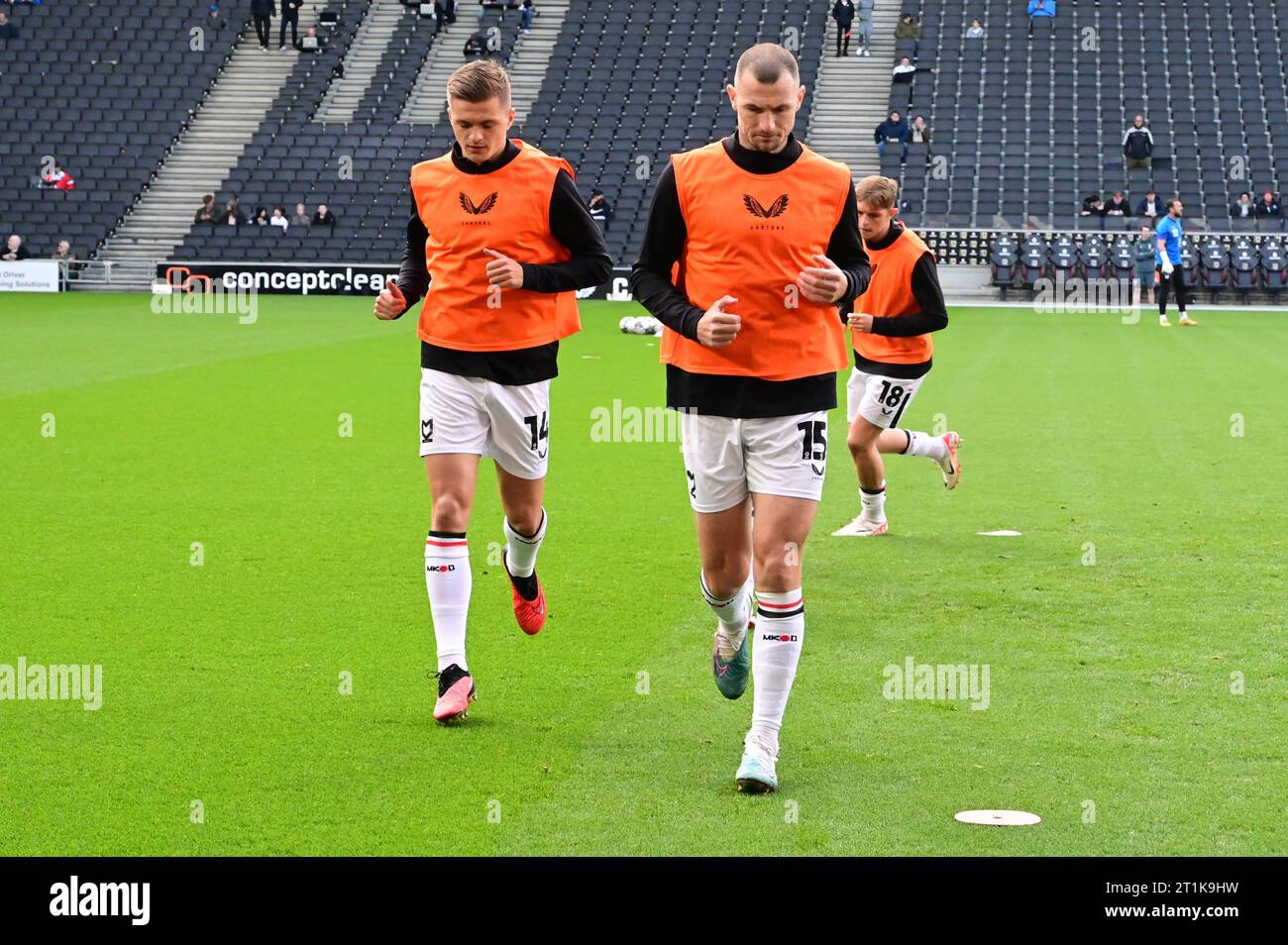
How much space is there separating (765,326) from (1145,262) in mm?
32938

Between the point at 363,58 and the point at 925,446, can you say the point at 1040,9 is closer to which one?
the point at 363,58

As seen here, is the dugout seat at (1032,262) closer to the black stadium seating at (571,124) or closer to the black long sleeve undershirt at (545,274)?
the black stadium seating at (571,124)

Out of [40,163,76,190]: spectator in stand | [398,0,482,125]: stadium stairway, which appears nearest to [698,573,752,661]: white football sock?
[398,0,482,125]: stadium stairway

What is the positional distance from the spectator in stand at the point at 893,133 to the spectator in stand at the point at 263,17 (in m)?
17.7

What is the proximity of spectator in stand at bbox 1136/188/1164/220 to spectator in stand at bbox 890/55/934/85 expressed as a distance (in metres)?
7.36

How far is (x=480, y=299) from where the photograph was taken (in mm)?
6504

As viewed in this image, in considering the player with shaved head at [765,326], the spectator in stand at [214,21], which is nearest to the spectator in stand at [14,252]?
the spectator in stand at [214,21]

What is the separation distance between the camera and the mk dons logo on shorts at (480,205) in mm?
6488

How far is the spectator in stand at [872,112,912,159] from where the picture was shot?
40969 millimetres

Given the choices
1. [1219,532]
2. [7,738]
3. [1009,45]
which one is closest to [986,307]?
[1009,45]

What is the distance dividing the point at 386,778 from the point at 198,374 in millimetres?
15278

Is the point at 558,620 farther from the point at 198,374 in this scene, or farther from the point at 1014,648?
the point at 198,374

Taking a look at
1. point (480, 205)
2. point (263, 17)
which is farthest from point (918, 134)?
point (480, 205)

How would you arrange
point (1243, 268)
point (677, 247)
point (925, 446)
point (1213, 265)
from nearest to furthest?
point (677, 247) < point (925, 446) < point (1243, 268) < point (1213, 265)
